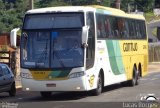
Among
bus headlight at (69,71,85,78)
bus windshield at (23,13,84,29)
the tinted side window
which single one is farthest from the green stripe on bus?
the tinted side window

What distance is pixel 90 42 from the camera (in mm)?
22016

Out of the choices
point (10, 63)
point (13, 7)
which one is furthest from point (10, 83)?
point (13, 7)

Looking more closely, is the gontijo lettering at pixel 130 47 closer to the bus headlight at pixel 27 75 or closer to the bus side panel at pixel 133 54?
the bus side panel at pixel 133 54

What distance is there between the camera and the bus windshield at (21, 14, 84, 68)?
21188mm

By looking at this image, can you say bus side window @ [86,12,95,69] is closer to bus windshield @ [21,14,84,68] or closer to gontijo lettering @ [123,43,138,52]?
bus windshield @ [21,14,84,68]

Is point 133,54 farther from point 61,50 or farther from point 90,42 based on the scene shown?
point 61,50

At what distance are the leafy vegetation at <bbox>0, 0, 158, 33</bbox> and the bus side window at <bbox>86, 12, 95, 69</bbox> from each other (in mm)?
68741

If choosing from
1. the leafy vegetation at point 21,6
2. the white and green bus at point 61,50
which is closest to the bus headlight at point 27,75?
the white and green bus at point 61,50

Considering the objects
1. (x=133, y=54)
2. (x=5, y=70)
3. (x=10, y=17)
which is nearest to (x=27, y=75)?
(x=5, y=70)

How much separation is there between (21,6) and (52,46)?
102421 mm

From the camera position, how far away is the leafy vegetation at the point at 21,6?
9800cm

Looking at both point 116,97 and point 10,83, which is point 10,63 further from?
point 116,97

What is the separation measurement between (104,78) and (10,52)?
1524cm

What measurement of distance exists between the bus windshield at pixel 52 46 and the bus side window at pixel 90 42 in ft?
1.65
